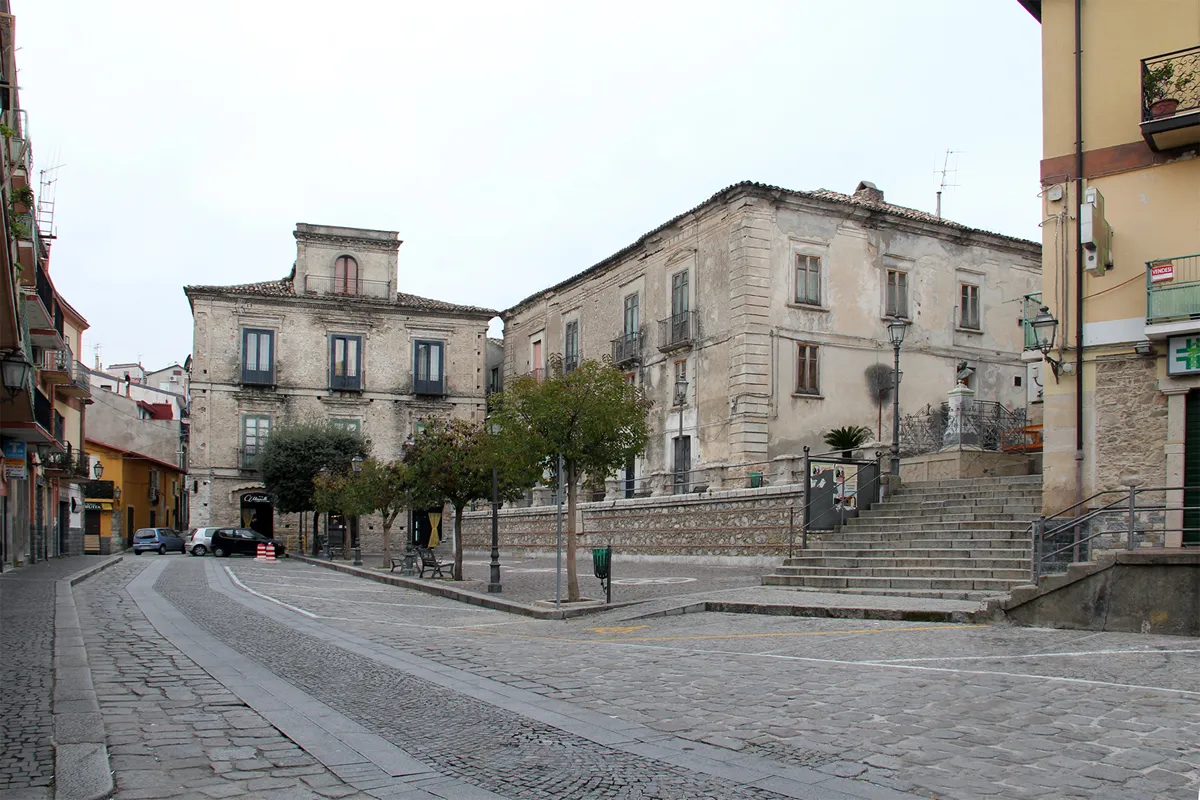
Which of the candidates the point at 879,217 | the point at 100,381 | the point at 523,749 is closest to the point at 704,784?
the point at 523,749

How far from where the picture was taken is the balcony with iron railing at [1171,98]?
1416 centimetres

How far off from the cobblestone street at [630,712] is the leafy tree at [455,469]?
8.18 metres

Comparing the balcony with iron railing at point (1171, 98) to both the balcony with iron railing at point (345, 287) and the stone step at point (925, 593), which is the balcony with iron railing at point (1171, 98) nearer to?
the stone step at point (925, 593)

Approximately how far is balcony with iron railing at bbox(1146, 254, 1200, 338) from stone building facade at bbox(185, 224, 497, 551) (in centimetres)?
3827

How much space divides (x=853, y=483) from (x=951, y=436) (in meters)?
4.33

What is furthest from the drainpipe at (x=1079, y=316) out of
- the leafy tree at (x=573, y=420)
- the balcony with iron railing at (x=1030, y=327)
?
the leafy tree at (x=573, y=420)

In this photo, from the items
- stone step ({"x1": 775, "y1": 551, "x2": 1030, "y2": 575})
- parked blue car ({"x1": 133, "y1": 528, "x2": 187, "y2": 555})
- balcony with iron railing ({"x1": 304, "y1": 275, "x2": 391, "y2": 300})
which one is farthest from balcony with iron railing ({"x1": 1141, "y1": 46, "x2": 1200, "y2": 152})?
parked blue car ({"x1": 133, "y1": 528, "x2": 187, "y2": 555})

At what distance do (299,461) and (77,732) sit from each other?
129 ft

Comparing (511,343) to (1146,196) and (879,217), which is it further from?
(1146,196)

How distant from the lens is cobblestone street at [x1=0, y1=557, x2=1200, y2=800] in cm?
548

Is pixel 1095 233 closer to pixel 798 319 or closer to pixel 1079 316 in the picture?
pixel 1079 316

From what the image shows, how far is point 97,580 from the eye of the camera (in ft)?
77.5

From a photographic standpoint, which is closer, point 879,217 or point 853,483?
point 853,483

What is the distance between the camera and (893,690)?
814 cm
